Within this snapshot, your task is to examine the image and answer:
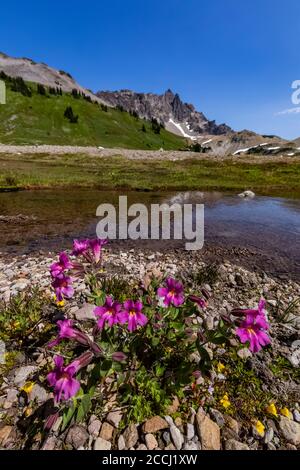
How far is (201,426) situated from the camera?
353 centimetres

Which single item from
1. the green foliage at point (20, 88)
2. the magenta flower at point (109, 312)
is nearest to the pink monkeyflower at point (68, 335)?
the magenta flower at point (109, 312)

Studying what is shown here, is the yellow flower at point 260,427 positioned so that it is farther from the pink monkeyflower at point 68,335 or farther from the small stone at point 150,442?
the pink monkeyflower at point 68,335

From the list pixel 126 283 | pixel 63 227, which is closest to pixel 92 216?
pixel 63 227

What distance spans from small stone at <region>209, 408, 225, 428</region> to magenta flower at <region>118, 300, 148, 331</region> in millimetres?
1811

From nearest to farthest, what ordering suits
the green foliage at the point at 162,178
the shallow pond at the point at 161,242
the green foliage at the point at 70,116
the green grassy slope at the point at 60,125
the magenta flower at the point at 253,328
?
the magenta flower at the point at 253,328 → the shallow pond at the point at 161,242 → the green foliage at the point at 162,178 → the green grassy slope at the point at 60,125 → the green foliage at the point at 70,116

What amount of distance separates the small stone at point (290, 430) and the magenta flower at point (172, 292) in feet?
7.15

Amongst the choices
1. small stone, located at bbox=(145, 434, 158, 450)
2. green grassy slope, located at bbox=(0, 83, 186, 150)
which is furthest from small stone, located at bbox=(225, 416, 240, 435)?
green grassy slope, located at bbox=(0, 83, 186, 150)

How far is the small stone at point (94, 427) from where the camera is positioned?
134 inches

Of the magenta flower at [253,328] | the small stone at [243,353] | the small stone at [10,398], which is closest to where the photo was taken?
the magenta flower at [253,328]

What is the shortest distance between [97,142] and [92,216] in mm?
107001

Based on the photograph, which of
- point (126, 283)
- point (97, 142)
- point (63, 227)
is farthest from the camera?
point (97, 142)

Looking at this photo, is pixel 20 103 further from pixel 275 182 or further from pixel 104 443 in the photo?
pixel 104 443

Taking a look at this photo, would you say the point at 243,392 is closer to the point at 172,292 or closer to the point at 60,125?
the point at 172,292

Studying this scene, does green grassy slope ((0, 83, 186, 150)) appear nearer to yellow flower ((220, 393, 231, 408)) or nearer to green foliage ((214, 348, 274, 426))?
green foliage ((214, 348, 274, 426))
